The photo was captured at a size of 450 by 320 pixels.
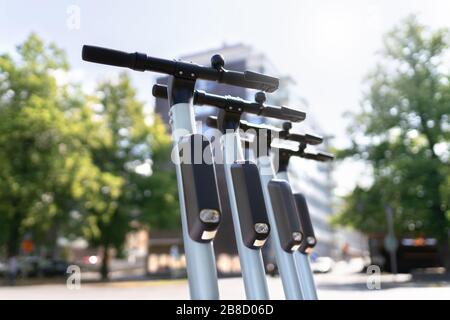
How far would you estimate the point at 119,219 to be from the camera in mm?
A: 26344

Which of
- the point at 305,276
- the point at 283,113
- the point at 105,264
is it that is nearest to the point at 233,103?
the point at 283,113

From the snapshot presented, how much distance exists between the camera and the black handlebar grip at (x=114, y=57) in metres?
2.64

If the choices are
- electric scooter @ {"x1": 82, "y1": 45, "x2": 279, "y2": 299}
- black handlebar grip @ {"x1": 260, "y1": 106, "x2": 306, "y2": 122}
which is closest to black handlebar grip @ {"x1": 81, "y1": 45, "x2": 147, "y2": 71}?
electric scooter @ {"x1": 82, "y1": 45, "x2": 279, "y2": 299}

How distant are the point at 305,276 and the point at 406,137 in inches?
746

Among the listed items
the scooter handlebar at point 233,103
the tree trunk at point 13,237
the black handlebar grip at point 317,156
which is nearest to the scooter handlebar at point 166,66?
the scooter handlebar at point 233,103

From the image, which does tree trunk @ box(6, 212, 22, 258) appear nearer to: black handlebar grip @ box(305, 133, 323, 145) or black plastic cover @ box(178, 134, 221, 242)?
black handlebar grip @ box(305, 133, 323, 145)

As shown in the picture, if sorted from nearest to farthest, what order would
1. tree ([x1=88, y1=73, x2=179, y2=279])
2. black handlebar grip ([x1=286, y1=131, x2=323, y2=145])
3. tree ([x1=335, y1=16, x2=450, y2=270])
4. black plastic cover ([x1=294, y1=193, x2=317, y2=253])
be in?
1. black plastic cover ([x1=294, y1=193, x2=317, y2=253])
2. black handlebar grip ([x1=286, y1=131, x2=323, y2=145])
3. tree ([x1=335, y1=16, x2=450, y2=270])
4. tree ([x1=88, y1=73, x2=179, y2=279])

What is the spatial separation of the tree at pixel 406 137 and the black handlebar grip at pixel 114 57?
1808 cm

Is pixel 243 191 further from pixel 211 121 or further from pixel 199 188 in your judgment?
pixel 211 121

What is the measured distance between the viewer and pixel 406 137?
2120 centimetres

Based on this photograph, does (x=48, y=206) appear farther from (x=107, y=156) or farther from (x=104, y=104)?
(x=104, y=104)

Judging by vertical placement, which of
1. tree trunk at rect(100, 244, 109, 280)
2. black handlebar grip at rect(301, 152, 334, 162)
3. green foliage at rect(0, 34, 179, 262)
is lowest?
black handlebar grip at rect(301, 152, 334, 162)

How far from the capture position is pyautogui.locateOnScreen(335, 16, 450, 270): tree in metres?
19.7

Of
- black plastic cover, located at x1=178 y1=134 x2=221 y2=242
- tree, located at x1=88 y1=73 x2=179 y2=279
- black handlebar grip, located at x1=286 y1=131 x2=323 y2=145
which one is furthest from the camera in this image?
tree, located at x1=88 y1=73 x2=179 y2=279
